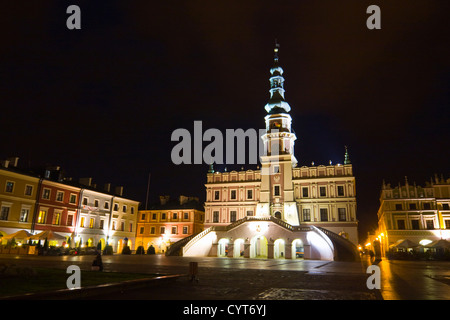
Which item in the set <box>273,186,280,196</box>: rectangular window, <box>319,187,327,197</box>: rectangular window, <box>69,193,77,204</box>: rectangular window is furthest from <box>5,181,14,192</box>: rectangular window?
<box>319,187,327,197</box>: rectangular window

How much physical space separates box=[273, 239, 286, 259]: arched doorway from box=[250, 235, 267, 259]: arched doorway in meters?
2.61

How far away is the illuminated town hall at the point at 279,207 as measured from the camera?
40.4 m

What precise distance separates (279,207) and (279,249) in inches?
316

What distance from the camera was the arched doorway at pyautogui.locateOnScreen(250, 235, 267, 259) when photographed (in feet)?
139

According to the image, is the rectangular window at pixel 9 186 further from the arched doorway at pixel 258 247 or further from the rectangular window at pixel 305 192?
the rectangular window at pixel 305 192

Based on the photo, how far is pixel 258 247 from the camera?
46.8 meters

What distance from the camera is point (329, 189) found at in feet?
161

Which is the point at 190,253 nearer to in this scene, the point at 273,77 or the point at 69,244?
the point at 69,244

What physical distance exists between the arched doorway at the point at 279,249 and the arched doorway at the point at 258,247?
261cm

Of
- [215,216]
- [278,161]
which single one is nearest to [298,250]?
[278,161]

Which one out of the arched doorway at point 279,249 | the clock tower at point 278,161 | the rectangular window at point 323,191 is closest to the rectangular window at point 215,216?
the clock tower at point 278,161
